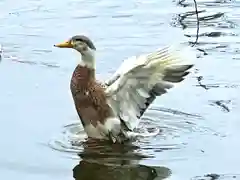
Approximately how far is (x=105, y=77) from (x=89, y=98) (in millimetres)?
1442

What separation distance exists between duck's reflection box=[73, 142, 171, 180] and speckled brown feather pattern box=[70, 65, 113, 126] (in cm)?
24

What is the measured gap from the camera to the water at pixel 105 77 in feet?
21.2

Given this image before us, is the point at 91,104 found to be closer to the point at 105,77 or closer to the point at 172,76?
the point at 172,76

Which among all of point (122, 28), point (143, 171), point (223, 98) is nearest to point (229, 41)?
point (122, 28)

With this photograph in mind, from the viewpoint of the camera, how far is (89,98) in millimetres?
7160

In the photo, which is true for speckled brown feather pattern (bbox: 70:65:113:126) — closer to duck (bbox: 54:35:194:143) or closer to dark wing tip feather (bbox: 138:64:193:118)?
duck (bbox: 54:35:194:143)

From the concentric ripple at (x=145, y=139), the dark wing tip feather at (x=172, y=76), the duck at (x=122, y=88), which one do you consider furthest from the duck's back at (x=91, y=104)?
the dark wing tip feather at (x=172, y=76)

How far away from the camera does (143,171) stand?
6367 millimetres

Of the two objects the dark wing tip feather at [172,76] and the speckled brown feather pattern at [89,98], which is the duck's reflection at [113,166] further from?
the dark wing tip feather at [172,76]

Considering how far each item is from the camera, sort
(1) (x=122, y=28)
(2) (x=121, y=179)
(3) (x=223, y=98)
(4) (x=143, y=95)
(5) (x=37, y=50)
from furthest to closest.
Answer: (1) (x=122, y=28) → (5) (x=37, y=50) → (3) (x=223, y=98) → (4) (x=143, y=95) → (2) (x=121, y=179)

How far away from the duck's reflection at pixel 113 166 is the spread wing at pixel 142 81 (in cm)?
30

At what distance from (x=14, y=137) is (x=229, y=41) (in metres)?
3.57


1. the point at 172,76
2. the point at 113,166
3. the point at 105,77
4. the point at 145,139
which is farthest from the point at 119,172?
the point at 105,77

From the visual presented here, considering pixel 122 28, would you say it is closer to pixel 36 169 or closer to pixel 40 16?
pixel 40 16
